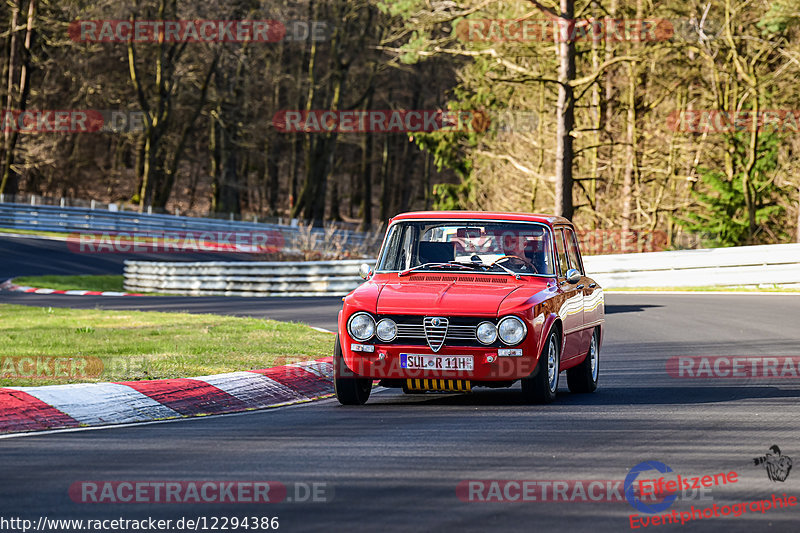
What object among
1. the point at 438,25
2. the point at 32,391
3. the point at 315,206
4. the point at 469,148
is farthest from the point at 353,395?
the point at 315,206

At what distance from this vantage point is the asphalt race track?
5.99 metres

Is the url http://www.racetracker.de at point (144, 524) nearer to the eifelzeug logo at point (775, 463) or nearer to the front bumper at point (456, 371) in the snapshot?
the eifelzeug logo at point (775, 463)

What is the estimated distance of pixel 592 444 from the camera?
8.18m

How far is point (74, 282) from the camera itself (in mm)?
34312

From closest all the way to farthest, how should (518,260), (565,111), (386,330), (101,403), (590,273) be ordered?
(101,403) < (386,330) < (518,260) < (565,111) < (590,273)

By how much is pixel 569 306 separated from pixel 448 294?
1.44 meters

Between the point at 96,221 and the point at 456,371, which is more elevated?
the point at 96,221

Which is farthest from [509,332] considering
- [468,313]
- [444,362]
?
[444,362]

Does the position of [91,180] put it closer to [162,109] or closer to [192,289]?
[162,109]

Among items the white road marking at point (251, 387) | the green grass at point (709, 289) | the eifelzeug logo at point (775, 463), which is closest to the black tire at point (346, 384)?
the white road marking at point (251, 387)

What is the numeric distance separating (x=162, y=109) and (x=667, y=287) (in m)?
32.7

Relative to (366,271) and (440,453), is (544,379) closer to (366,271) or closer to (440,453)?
(366,271)

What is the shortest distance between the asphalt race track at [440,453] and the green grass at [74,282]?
2290 centimetres

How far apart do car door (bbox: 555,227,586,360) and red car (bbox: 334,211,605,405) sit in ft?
0.04
